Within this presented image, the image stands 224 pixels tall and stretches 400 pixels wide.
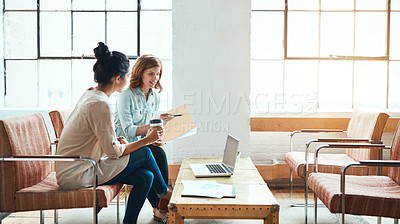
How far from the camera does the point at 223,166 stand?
2.96 m

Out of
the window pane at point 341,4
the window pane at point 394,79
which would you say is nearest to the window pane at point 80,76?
the window pane at point 341,4

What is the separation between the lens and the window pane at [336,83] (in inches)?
176

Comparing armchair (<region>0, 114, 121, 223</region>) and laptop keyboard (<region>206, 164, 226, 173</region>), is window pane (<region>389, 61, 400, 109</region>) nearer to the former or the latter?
laptop keyboard (<region>206, 164, 226, 173</region>)

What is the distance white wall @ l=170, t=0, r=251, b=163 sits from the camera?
3979mm

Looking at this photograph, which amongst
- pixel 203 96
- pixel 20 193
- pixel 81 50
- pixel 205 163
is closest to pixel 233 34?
pixel 203 96

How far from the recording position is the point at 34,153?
258 centimetres

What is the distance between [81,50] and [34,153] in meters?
2.20

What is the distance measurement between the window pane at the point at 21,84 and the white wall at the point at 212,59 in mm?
1754

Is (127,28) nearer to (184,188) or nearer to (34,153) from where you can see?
(34,153)

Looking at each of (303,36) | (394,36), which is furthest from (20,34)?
(394,36)

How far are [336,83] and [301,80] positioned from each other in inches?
15.7

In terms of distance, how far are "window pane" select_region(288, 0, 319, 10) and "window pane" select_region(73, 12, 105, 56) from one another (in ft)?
7.08

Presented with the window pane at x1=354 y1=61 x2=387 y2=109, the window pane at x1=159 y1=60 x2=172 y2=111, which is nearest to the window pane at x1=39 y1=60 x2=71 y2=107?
the window pane at x1=159 y1=60 x2=172 y2=111

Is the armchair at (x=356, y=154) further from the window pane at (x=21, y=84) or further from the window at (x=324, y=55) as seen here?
the window pane at (x=21, y=84)
